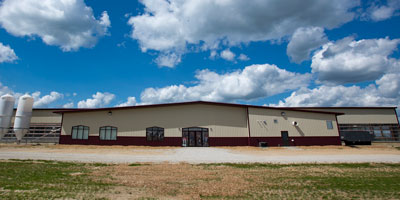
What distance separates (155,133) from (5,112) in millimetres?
23909

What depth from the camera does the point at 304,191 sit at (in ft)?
23.4

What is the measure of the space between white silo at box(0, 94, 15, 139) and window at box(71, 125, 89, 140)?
1088 centimetres

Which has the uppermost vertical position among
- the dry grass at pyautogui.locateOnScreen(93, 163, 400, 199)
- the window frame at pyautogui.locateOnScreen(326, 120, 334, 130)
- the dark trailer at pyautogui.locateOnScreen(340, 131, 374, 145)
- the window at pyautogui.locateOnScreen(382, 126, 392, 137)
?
the window frame at pyautogui.locateOnScreen(326, 120, 334, 130)

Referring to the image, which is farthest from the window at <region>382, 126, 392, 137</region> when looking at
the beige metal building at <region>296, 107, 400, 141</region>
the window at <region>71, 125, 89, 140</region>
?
the window at <region>71, 125, 89, 140</region>

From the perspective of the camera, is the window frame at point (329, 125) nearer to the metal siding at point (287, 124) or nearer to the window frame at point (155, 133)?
the metal siding at point (287, 124)

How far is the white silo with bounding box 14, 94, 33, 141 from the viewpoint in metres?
32.1

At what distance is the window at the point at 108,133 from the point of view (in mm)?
30252

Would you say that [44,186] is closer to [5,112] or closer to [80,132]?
[80,132]

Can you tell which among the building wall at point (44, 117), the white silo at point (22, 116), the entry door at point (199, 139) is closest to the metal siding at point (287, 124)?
the entry door at point (199, 139)

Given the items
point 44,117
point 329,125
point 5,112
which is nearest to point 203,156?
point 329,125

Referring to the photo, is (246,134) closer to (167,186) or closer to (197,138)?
(197,138)

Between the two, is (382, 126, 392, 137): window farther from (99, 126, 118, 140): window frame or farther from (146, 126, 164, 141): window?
(99, 126, 118, 140): window frame

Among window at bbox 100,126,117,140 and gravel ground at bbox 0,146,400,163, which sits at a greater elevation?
window at bbox 100,126,117,140

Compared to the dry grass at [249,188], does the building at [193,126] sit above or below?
above
